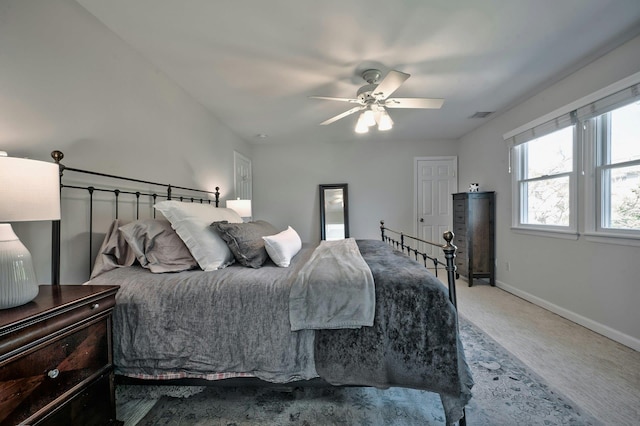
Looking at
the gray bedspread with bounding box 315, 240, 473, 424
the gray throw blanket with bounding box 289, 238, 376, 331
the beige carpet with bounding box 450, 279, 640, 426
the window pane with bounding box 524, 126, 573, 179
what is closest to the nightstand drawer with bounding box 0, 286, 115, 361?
the gray throw blanket with bounding box 289, 238, 376, 331

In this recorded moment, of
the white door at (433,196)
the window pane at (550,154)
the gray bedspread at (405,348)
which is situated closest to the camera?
the gray bedspread at (405,348)

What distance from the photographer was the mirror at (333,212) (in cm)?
502

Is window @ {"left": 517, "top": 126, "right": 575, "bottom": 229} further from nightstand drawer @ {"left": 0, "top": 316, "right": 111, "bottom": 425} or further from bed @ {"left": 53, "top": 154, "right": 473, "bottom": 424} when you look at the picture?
nightstand drawer @ {"left": 0, "top": 316, "right": 111, "bottom": 425}

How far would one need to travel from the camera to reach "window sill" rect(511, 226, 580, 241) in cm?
262

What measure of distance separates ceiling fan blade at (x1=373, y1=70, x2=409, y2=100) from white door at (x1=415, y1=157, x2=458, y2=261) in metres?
3.03

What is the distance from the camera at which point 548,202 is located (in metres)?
3.02

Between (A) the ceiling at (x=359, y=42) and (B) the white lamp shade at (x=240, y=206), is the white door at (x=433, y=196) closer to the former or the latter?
(A) the ceiling at (x=359, y=42)

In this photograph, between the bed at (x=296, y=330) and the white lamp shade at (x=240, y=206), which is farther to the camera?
the white lamp shade at (x=240, y=206)

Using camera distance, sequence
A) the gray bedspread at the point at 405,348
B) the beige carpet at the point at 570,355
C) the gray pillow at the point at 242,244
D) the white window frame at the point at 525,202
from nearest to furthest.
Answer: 1. the gray bedspread at the point at 405,348
2. the beige carpet at the point at 570,355
3. the gray pillow at the point at 242,244
4. the white window frame at the point at 525,202

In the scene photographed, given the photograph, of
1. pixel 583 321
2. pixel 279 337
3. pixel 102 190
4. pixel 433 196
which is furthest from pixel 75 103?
pixel 433 196

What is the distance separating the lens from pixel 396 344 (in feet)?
4.20

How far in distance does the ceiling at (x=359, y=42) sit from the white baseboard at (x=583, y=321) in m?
2.33

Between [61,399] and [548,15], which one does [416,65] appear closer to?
[548,15]

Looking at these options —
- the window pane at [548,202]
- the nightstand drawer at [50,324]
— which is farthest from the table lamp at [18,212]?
the window pane at [548,202]
